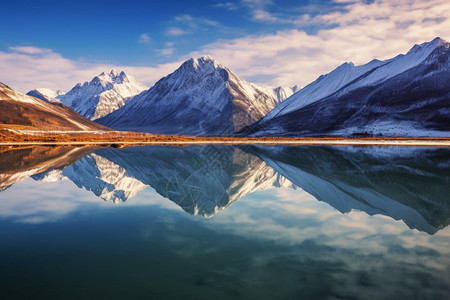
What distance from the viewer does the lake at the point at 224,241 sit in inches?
310

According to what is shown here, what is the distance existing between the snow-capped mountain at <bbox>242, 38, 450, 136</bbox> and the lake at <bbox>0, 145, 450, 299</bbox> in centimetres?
13099

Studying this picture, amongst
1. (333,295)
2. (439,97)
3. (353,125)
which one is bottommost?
(333,295)

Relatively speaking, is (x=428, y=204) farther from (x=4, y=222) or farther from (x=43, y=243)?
(x=4, y=222)

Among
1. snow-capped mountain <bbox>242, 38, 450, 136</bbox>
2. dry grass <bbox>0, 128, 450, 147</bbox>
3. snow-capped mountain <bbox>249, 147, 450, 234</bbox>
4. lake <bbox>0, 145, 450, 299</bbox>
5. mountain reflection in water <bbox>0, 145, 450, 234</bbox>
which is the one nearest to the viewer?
lake <bbox>0, 145, 450, 299</bbox>

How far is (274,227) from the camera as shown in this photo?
12969mm

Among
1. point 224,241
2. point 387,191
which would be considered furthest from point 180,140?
point 224,241

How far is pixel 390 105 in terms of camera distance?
159500 mm

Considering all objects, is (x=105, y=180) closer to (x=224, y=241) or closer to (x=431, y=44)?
(x=224, y=241)

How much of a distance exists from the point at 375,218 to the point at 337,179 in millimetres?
11375

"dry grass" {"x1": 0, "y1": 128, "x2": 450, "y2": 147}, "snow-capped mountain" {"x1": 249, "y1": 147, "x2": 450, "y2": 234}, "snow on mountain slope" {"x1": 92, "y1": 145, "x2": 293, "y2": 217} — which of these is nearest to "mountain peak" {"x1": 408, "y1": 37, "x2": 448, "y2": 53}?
"dry grass" {"x1": 0, "y1": 128, "x2": 450, "y2": 147}

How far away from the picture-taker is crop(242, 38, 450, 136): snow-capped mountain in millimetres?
141625

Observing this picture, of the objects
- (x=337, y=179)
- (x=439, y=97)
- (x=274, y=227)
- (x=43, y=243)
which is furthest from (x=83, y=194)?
(x=439, y=97)

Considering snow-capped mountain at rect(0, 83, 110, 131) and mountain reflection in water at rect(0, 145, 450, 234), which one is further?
snow-capped mountain at rect(0, 83, 110, 131)

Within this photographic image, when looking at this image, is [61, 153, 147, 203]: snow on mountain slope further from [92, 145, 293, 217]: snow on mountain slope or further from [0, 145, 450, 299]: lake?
[92, 145, 293, 217]: snow on mountain slope
